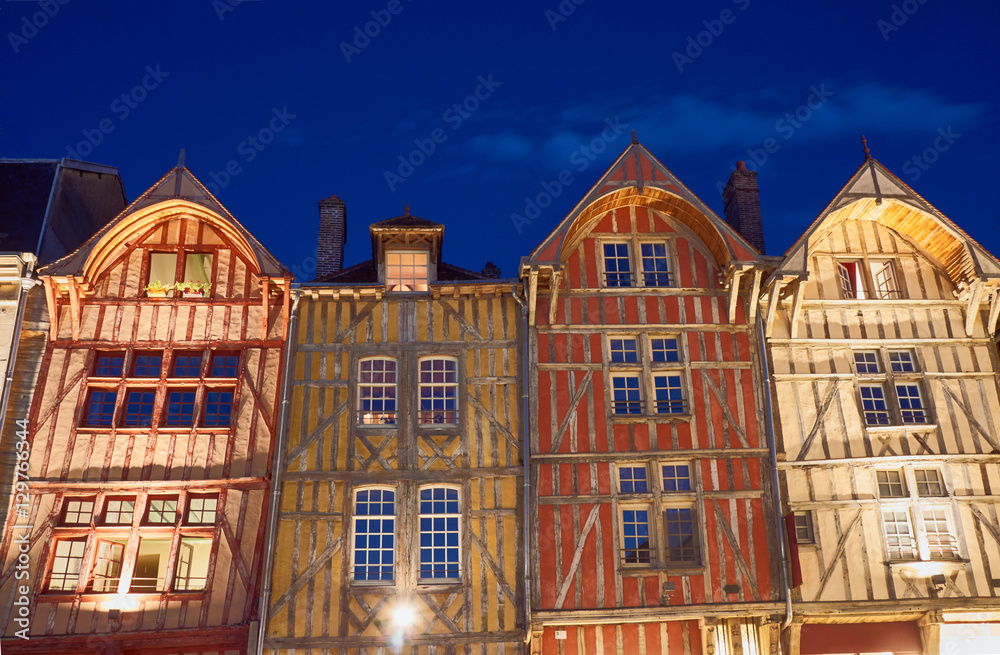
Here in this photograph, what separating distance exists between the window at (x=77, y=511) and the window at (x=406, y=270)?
6.80 metres

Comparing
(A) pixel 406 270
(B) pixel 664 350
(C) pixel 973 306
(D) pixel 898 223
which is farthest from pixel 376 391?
(C) pixel 973 306

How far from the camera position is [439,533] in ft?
52.2

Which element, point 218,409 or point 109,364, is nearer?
point 218,409

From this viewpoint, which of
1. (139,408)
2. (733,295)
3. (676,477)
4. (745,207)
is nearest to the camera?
(676,477)

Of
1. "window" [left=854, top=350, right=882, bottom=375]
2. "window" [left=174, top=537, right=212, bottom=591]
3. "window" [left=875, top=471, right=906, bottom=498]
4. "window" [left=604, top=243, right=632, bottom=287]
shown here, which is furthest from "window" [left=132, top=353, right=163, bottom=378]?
"window" [left=875, top=471, right=906, bottom=498]

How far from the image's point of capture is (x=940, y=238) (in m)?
18.0

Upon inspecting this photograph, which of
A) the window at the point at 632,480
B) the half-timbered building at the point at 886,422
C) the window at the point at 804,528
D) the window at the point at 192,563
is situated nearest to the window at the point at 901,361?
the half-timbered building at the point at 886,422

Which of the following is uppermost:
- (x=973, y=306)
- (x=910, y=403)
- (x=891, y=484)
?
(x=973, y=306)

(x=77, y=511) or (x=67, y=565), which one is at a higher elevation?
(x=77, y=511)

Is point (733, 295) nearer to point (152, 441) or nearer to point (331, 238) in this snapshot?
point (331, 238)

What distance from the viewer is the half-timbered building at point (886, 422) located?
15.7m

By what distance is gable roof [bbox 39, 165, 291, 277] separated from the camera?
16891 millimetres

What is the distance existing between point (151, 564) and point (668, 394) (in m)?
10.1

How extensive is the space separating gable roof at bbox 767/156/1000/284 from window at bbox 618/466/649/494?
459 centimetres
